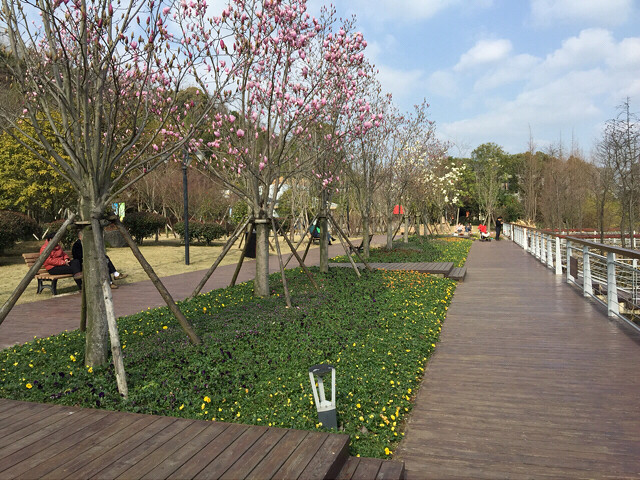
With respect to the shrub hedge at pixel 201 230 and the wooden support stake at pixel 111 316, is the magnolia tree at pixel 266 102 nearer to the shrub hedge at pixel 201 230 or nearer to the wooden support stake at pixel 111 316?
the wooden support stake at pixel 111 316

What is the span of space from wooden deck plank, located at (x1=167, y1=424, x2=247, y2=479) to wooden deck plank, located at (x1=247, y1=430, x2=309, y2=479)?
0.30 m

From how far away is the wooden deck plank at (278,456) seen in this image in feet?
9.06

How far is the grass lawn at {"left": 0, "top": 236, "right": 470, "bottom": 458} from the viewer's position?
13.2ft

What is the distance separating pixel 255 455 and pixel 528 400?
2.60 m

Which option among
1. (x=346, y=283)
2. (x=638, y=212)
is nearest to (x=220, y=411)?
(x=346, y=283)

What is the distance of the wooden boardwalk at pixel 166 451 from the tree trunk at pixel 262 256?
17.0 ft

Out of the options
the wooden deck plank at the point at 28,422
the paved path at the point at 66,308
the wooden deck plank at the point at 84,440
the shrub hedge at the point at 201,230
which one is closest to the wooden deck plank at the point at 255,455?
the wooden deck plank at the point at 84,440

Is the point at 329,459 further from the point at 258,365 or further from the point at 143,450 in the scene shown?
the point at 258,365

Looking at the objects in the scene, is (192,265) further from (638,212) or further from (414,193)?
(638,212)

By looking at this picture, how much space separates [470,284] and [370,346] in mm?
6499

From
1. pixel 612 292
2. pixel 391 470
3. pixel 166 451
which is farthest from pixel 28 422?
pixel 612 292

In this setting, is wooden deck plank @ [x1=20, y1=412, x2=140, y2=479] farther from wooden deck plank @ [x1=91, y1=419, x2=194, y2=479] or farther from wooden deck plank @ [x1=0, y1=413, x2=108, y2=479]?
wooden deck plank @ [x1=91, y1=419, x2=194, y2=479]

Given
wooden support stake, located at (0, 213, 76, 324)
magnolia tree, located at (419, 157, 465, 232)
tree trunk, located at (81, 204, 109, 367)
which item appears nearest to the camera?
wooden support stake, located at (0, 213, 76, 324)

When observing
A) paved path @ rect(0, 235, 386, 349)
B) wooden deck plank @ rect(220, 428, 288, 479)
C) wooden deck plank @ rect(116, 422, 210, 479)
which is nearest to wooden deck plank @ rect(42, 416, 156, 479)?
wooden deck plank @ rect(116, 422, 210, 479)
